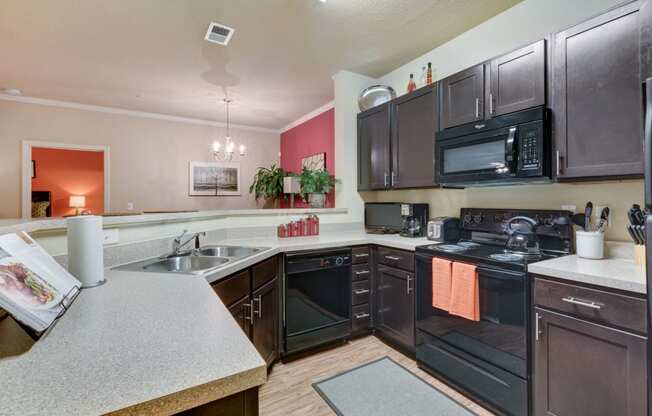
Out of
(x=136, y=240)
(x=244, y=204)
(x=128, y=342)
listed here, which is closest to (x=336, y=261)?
(x=136, y=240)

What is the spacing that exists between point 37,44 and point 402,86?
3.57 m

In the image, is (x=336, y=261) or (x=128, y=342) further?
(x=336, y=261)

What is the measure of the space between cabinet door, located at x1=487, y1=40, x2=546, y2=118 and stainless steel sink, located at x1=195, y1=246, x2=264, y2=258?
1.95 m

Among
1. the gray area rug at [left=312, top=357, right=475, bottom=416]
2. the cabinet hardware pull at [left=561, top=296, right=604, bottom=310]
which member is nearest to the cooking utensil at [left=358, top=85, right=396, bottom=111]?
the cabinet hardware pull at [left=561, top=296, right=604, bottom=310]

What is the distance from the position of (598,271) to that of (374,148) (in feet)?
7.09

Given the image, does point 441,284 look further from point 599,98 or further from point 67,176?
point 67,176

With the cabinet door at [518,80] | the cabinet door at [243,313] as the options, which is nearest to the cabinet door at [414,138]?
the cabinet door at [518,80]

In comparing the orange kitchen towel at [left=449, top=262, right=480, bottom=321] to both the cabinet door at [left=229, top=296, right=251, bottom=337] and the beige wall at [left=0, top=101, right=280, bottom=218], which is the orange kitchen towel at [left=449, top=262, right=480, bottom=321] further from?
the beige wall at [left=0, top=101, right=280, bottom=218]

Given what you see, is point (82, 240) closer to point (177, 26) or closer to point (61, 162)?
point (177, 26)

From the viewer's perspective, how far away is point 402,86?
130 inches

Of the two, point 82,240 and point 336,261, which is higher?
point 82,240

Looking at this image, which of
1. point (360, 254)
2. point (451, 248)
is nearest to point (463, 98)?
point (451, 248)

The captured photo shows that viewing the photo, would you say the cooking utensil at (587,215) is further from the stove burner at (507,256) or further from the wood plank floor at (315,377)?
the wood plank floor at (315,377)

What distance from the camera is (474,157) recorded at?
2178mm
